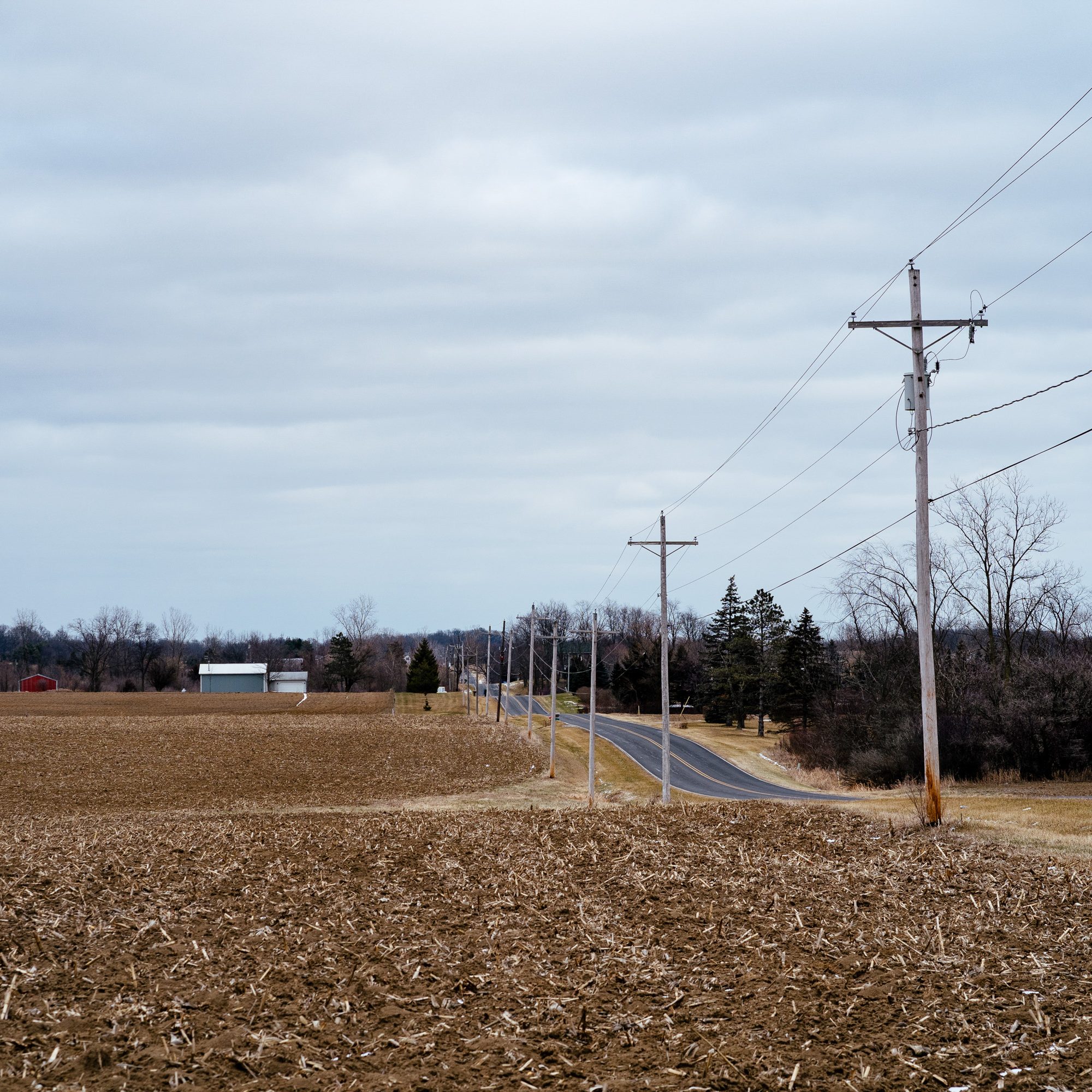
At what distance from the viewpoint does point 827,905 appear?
10297 millimetres

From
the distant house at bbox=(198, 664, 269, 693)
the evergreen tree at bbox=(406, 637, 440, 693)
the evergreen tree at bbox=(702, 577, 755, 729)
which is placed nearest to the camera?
the evergreen tree at bbox=(702, 577, 755, 729)

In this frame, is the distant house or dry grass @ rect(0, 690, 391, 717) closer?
dry grass @ rect(0, 690, 391, 717)

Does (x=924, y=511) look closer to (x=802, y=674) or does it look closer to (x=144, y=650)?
(x=802, y=674)

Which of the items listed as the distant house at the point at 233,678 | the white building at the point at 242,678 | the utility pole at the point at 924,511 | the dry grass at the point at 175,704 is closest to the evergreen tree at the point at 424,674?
the white building at the point at 242,678

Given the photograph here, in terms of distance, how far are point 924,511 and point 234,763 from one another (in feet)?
116

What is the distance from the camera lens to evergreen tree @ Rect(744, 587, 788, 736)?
276ft

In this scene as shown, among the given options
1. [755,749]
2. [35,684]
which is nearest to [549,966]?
[755,749]

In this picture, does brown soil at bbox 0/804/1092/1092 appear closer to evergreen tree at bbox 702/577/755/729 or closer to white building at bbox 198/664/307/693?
evergreen tree at bbox 702/577/755/729

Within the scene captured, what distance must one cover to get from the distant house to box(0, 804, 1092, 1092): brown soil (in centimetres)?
11409

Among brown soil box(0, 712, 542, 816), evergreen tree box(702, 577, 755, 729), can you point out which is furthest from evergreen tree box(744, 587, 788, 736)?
brown soil box(0, 712, 542, 816)

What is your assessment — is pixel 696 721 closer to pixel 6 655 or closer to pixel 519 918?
pixel 519 918

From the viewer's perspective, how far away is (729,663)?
89750mm

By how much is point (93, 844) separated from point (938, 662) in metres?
45.4

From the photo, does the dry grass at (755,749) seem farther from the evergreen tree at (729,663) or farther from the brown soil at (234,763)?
the brown soil at (234,763)
